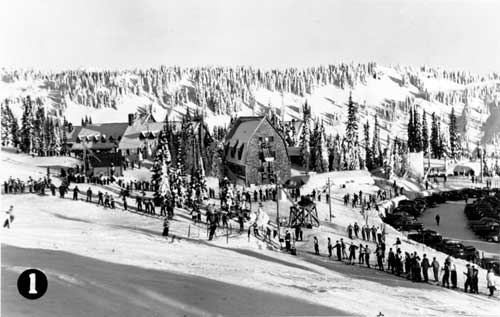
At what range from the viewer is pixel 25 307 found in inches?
529

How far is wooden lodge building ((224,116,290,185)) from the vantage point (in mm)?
67625

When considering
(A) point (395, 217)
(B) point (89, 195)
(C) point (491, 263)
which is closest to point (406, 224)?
(A) point (395, 217)

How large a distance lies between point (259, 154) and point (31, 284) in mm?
54496

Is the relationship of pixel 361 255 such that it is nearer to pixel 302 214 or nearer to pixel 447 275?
pixel 447 275

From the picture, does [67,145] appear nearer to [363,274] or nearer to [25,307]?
[363,274]

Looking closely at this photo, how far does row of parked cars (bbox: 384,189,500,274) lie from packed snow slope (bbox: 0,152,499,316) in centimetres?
228

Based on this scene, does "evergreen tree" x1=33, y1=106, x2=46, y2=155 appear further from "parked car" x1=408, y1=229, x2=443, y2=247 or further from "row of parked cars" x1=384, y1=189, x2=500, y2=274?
"parked car" x1=408, y1=229, x2=443, y2=247

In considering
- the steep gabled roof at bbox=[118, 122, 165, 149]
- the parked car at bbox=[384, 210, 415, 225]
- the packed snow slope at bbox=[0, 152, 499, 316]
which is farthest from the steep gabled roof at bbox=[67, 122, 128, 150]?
the packed snow slope at bbox=[0, 152, 499, 316]

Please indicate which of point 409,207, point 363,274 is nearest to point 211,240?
point 363,274

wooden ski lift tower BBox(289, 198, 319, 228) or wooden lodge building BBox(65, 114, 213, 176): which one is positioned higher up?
wooden lodge building BBox(65, 114, 213, 176)

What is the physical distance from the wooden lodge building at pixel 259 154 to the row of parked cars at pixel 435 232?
1739cm

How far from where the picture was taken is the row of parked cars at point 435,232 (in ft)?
109

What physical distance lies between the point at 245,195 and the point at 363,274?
24264mm

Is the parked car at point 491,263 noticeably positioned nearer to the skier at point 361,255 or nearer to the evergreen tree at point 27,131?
the skier at point 361,255
